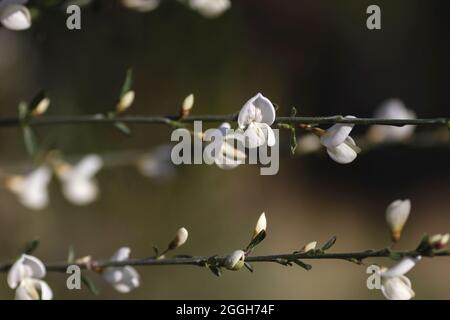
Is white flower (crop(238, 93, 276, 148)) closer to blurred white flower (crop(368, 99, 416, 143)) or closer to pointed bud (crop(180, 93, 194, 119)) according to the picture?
pointed bud (crop(180, 93, 194, 119))


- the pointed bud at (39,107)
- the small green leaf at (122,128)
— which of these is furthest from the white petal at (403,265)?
the pointed bud at (39,107)

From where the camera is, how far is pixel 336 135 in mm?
771

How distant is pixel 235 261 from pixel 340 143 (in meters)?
0.16

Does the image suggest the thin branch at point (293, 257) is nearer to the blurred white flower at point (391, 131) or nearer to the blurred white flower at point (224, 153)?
the blurred white flower at point (224, 153)

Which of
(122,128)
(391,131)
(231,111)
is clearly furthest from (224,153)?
(231,111)

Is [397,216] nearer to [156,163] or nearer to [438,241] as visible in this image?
[438,241]

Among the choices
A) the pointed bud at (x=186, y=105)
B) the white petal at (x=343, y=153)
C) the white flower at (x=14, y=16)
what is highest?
the white flower at (x=14, y=16)

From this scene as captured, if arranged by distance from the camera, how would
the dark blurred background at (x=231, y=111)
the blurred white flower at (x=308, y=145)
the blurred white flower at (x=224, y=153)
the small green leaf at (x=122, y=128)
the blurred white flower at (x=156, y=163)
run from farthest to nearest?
the dark blurred background at (x=231, y=111) < the blurred white flower at (x=156, y=163) < the blurred white flower at (x=308, y=145) < the small green leaf at (x=122, y=128) < the blurred white flower at (x=224, y=153)

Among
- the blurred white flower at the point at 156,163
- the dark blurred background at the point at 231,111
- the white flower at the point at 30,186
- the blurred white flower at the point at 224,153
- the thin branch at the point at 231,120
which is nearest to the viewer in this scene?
the thin branch at the point at 231,120

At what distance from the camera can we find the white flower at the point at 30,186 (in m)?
1.16

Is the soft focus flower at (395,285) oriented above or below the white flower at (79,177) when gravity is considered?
below

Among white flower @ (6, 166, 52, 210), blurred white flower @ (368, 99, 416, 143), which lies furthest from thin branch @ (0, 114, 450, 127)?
blurred white flower @ (368, 99, 416, 143)

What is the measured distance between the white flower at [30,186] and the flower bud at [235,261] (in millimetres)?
518
